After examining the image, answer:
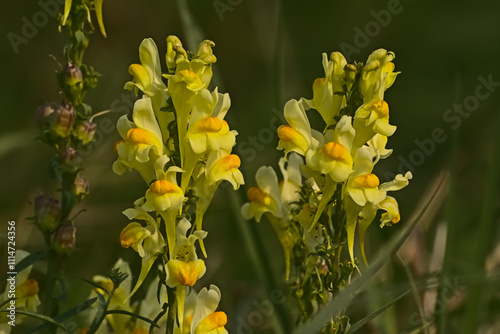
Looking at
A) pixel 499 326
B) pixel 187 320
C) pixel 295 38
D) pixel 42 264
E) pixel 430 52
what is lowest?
pixel 499 326

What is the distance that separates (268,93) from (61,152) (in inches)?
82.4

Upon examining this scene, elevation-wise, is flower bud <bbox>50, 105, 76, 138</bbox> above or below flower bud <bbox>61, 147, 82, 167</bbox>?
above

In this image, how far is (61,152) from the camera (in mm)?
1208

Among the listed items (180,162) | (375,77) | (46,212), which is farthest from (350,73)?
(46,212)

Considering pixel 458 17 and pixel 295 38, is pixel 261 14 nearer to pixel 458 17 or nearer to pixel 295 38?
pixel 295 38

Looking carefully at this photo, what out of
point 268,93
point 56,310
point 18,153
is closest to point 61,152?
point 56,310

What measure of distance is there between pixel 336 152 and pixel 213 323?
292 mm

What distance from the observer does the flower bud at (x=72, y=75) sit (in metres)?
1.17

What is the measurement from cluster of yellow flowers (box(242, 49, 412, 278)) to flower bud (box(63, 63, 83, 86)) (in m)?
0.30

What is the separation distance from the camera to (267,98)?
319 centimetres

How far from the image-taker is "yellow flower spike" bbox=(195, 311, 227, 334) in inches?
44.4
